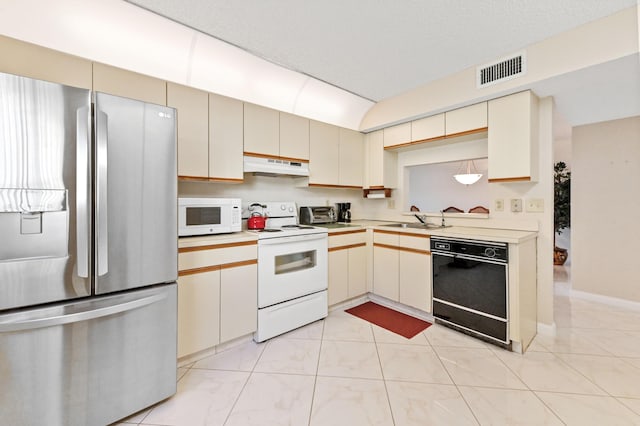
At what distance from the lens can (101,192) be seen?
1.29m

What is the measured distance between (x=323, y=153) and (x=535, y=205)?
86.6 inches

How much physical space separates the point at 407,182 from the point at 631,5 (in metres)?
2.26

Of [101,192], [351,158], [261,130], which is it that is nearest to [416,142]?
[351,158]

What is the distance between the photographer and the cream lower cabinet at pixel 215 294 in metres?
1.86

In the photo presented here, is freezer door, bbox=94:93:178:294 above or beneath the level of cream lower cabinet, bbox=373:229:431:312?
above

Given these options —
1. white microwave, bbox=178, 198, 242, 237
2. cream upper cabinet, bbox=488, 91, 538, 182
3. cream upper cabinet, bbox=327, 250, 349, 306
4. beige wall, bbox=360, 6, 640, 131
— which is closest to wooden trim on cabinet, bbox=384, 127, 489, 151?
cream upper cabinet, bbox=488, 91, 538, 182

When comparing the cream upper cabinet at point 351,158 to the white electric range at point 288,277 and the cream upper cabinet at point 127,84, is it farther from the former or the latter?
the cream upper cabinet at point 127,84

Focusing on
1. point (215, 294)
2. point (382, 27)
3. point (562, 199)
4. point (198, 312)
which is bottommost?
point (198, 312)

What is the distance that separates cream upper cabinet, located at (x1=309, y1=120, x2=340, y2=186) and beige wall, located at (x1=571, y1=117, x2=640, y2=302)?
3063 millimetres

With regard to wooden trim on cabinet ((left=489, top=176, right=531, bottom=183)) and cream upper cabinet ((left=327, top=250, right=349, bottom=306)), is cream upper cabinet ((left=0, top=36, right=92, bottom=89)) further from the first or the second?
wooden trim on cabinet ((left=489, top=176, right=531, bottom=183))

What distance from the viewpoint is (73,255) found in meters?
1.24

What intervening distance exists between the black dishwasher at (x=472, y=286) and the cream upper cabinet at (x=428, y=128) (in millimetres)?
1168

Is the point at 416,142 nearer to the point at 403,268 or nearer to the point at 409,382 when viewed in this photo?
the point at 403,268

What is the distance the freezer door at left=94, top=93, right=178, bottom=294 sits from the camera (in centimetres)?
130
